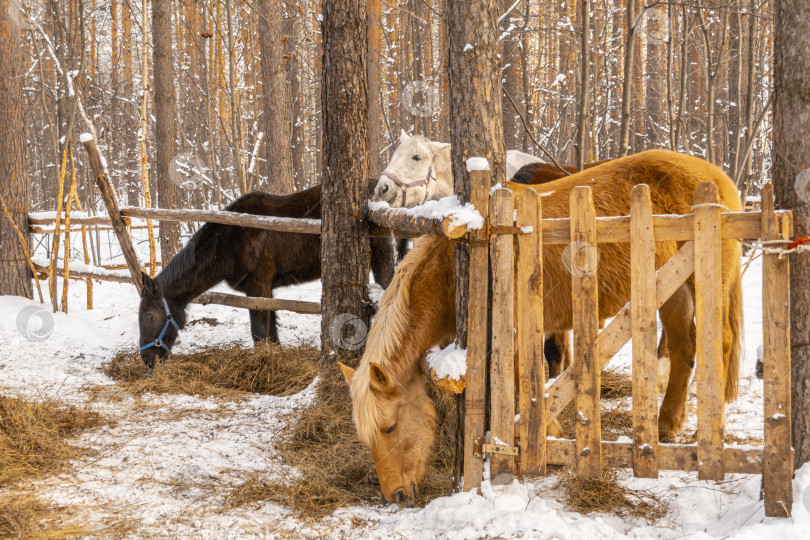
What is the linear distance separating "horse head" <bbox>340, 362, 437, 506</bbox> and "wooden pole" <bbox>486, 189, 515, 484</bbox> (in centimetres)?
Result: 42

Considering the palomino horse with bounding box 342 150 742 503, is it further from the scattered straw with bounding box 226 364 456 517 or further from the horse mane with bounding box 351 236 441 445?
the scattered straw with bounding box 226 364 456 517

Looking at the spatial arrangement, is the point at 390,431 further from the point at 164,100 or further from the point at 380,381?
the point at 164,100

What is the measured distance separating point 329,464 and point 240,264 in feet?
11.9

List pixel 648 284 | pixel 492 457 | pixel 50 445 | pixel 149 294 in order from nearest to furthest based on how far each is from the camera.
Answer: pixel 648 284
pixel 492 457
pixel 50 445
pixel 149 294

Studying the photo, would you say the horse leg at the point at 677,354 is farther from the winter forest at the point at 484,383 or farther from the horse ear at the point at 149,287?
the horse ear at the point at 149,287

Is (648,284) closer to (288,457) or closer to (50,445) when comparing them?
(288,457)

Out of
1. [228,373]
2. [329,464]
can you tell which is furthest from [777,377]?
[228,373]

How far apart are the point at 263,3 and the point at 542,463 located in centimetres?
895

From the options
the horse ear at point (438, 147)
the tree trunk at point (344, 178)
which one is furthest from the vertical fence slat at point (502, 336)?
the horse ear at point (438, 147)

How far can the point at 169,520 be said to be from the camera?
2740 millimetres

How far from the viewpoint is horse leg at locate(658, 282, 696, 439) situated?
3.75 meters

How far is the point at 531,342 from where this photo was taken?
2.67m

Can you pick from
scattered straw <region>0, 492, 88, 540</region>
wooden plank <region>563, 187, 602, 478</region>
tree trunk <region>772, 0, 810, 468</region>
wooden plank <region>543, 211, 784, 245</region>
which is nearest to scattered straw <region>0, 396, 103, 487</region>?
scattered straw <region>0, 492, 88, 540</region>

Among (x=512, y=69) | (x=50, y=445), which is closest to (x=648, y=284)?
(x=50, y=445)
